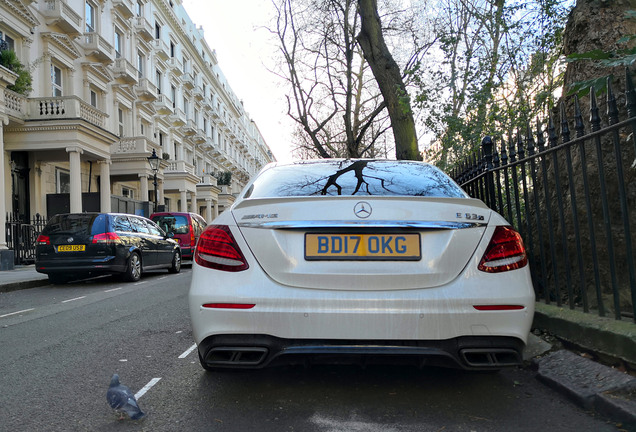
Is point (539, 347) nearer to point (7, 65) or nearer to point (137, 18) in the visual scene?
point (7, 65)

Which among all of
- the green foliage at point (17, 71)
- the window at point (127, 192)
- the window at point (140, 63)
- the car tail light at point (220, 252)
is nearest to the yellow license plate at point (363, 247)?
the car tail light at point (220, 252)

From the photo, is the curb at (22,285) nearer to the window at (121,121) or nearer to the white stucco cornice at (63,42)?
the white stucco cornice at (63,42)

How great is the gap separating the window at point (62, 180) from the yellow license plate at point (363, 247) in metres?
20.5

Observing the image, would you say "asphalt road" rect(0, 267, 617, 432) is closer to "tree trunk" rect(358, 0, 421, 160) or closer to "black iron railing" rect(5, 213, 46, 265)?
"tree trunk" rect(358, 0, 421, 160)

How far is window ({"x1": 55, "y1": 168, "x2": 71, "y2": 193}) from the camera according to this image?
67.4 ft

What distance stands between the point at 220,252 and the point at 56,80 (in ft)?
68.6

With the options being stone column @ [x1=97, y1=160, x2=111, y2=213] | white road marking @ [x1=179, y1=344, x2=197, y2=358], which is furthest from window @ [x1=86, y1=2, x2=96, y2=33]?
white road marking @ [x1=179, y1=344, x2=197, y2=358]

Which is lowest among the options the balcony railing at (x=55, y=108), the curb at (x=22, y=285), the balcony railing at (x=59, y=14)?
the curb at (x=22, y=285)

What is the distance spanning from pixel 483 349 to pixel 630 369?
101 centimetres

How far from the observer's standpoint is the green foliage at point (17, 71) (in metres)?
15.2

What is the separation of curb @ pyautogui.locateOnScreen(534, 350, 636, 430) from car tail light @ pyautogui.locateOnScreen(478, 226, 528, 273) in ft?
2.57

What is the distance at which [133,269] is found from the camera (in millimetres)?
10883

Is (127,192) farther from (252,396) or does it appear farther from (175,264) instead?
(252,396)

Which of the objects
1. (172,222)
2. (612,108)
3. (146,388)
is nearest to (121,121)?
(172,222)
